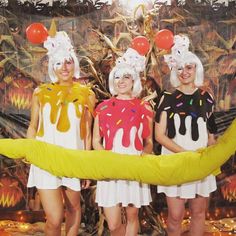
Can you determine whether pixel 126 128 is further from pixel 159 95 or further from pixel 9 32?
pixel 9 32

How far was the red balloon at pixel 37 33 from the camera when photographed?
11.6 ft

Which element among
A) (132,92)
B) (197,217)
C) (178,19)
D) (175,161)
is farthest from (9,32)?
(197,217)

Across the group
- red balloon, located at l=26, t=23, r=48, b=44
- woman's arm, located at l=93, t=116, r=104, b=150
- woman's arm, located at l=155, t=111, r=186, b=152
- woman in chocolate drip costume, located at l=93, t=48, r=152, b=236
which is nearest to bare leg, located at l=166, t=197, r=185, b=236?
woman in chocolate drip costume, located at l=93, t=48, r=152, b=236

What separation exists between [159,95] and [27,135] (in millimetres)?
977

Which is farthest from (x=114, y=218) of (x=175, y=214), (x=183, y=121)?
(x=183, y=121)

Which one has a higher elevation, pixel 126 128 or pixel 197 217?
pixel 126 128

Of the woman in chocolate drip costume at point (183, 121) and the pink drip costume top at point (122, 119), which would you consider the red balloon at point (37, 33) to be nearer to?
the pink drip costume top at point (122, 119)

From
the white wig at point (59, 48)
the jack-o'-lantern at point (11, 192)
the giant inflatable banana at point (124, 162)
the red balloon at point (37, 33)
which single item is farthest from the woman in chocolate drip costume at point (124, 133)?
the jack-o'-lantern at point (11, 192)

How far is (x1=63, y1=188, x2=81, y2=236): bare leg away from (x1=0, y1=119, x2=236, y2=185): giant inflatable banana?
211 mm

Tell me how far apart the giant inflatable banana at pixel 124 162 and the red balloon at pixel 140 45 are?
2.41 ft

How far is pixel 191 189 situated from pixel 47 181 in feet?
3.24

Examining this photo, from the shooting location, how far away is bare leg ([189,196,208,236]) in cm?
364

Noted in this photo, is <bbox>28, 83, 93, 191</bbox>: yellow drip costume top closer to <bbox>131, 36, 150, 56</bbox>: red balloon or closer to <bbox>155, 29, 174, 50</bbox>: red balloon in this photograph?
<bbox>131, 36, 150, 56</bbox>: red balloon

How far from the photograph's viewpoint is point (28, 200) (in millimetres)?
3832
